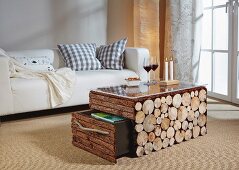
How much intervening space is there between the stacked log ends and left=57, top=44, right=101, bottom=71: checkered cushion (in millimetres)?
1687

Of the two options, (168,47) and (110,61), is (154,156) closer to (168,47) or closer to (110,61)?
(110,61)

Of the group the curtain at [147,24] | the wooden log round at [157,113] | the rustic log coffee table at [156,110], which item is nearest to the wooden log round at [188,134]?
the rustic log coffee table at [156,110]

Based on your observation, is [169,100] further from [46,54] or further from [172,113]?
[46,54]

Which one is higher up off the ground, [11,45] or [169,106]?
[11,45]

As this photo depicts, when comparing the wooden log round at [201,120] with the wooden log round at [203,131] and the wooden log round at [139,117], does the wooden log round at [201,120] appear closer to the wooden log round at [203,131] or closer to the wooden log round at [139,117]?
the wooden log round at [203,131]

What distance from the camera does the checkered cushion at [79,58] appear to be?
3961 mm

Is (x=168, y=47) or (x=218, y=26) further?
(x=168, y=47)

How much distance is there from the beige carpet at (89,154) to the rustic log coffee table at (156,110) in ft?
0.26

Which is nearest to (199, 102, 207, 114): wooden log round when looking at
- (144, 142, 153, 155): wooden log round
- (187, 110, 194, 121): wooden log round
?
(187, 110, 194, 121): wooden log round

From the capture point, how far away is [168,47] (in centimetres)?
465

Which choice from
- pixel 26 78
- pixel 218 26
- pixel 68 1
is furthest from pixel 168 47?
pixel 26 78

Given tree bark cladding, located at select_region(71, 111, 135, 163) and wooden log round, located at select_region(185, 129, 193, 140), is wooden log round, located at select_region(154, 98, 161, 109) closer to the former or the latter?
tree bark cladding, located at select_region(71, 111, 135, 163)

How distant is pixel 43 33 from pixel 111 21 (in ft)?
3.45

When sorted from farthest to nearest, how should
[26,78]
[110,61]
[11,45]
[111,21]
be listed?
[111,21] → [11,45] → [110,61] → [26,78]
